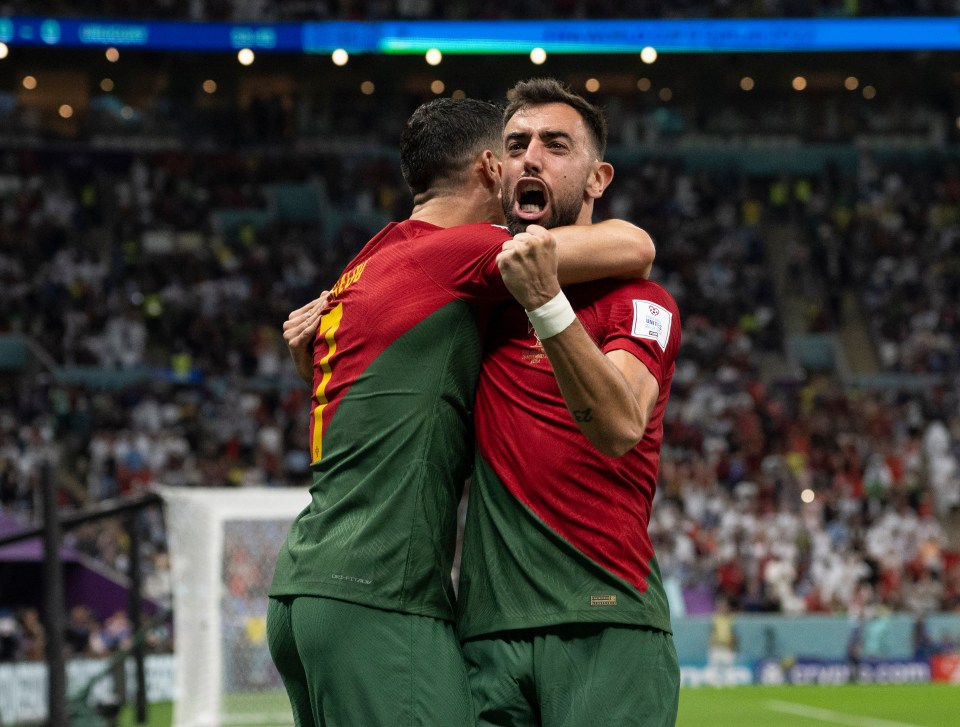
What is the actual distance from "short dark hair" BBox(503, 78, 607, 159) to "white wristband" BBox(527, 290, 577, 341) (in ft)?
2.23

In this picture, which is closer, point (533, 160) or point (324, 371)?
point (533, 160)

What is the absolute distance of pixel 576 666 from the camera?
3.50m

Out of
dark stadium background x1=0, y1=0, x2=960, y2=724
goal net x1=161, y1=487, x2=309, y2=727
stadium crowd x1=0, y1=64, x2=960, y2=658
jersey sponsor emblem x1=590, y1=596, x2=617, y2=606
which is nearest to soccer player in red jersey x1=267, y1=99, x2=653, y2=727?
jersey sponsor emblem x1=590, y1=596, x2=617, y2=606

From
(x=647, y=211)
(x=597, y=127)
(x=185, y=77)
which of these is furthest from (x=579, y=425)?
(x=185, y=77)

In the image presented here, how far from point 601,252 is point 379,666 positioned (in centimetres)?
118

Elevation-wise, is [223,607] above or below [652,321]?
below

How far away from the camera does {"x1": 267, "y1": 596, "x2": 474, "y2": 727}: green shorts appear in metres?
3.47

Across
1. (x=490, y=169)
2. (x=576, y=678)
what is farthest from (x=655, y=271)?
(x=576, y=678)

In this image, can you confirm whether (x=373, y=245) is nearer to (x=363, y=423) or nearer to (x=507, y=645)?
(x=363, y=423)

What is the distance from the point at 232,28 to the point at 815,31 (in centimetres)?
1381

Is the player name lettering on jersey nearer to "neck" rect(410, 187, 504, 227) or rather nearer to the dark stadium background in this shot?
"neck" rect(410, 187, 504, 227)

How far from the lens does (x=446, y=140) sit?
12.9ft

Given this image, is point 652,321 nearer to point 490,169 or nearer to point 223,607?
point 490,169

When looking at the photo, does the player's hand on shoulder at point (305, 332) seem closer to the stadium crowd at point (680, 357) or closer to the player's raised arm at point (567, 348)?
the player's raised arm at point (567, 348)
